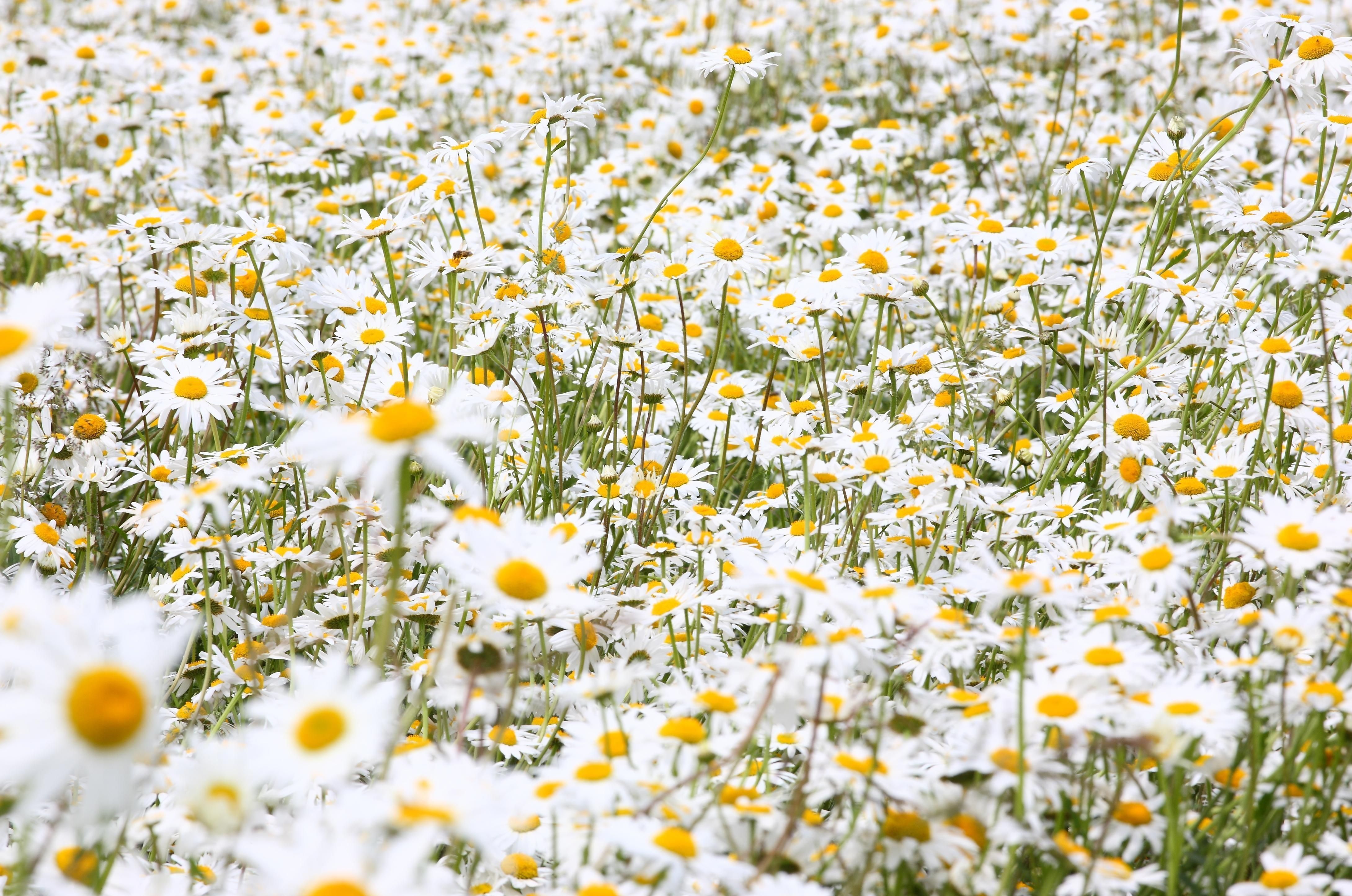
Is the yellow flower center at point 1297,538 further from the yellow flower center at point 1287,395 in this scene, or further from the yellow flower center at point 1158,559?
the yellow flower center at point 1287,395

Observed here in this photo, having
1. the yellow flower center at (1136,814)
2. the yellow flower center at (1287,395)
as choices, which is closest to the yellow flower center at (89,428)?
the yellow flower center at (1136,814)

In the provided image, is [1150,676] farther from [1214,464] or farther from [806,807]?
[1214,464]

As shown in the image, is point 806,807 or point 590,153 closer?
point 806,807

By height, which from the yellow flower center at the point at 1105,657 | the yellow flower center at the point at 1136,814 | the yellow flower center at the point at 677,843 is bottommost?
the yellow flower center at the point at 1136,814

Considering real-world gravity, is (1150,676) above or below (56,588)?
above

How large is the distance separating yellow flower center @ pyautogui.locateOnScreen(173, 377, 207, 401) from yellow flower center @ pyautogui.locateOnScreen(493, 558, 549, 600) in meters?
1.74

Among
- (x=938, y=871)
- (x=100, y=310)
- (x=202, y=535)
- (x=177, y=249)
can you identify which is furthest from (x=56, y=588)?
(x=938, y=871)

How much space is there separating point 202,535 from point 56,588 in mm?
468

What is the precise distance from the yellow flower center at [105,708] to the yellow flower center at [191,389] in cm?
199

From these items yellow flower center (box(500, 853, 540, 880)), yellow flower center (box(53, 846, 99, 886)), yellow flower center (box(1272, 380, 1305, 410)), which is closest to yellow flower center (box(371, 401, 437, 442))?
yellow flower center (box(53, 846, 99, 886))

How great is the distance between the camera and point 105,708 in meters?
1.30

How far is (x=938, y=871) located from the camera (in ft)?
5.95

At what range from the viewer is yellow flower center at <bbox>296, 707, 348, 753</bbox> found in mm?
1452

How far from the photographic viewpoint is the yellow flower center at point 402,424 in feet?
5.36
